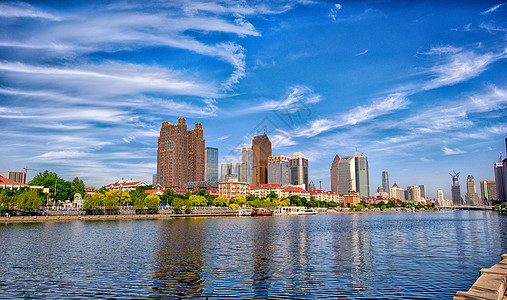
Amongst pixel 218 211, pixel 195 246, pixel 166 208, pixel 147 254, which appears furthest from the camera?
pixel 218 211

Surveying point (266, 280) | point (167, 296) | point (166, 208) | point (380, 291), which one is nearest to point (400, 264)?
point (380, 291)

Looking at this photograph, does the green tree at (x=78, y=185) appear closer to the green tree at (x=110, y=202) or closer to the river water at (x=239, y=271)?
the green tree at (x=110, y=202)

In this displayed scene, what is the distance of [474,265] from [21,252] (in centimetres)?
4724

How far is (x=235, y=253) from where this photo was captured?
41156 millimetres

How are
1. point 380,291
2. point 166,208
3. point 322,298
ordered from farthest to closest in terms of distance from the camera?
point 166,208
point 380,291
point 322,298

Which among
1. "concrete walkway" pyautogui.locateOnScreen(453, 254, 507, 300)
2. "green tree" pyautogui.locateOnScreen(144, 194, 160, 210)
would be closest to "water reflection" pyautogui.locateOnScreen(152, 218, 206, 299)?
"concrete walkway" pyautogui.locateOnScreen(453, 254, 507, 300)

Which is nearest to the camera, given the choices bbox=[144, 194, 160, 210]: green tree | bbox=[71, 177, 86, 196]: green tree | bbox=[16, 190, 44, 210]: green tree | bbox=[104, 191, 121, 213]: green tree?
bbox=[16, 190, 44, 210]: green tree

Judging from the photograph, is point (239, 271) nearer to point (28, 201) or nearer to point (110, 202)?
point (28, 201)

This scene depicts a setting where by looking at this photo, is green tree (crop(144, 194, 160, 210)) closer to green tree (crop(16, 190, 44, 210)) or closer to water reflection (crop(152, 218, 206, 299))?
green tree (crop(16, 190, 44, 210))

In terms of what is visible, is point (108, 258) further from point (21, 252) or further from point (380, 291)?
point (380, 291)

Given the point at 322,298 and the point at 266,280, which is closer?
the point at 322,298

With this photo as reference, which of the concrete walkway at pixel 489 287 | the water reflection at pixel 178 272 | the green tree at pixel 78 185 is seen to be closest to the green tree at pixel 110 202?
the green tree at pixel 78 185

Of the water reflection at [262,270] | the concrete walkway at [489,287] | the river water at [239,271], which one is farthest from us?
the water reflection at [262,270]

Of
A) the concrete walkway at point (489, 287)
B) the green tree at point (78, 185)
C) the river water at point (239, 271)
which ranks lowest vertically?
the river water at point (239, 271)
